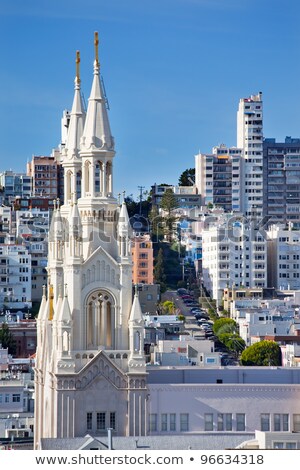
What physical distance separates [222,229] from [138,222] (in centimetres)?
1376

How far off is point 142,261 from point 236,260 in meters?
7.01

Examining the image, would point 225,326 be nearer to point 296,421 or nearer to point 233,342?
point 233,342

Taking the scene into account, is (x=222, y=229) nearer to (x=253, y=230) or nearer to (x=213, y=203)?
(x=253, y=230)

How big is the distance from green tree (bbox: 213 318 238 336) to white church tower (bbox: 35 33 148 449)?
5497 cm

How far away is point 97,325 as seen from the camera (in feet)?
140

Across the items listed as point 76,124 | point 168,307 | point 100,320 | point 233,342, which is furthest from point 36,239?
point 100,320

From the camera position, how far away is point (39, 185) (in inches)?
5605

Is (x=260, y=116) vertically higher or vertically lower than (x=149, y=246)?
higher

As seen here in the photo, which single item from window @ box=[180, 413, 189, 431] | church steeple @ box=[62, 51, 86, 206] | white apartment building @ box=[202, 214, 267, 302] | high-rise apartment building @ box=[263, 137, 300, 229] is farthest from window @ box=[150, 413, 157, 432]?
high-rise apartment building @ box=[263, 137, 300, 229]

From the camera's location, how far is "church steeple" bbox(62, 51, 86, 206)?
45.9 m

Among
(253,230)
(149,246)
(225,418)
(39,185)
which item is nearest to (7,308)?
(149,246)

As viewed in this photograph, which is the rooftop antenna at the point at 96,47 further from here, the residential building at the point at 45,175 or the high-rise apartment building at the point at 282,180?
the high-rise apartment building at the point at 282,180

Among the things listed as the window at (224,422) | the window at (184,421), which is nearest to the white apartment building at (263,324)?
the window at (224,422)
